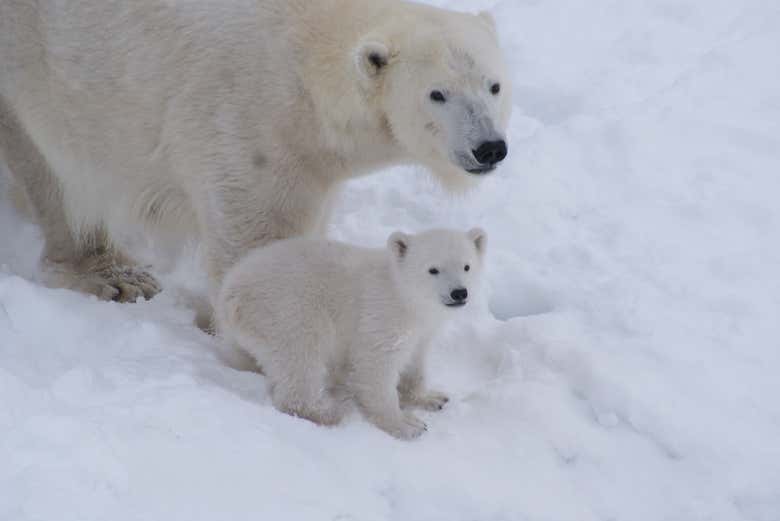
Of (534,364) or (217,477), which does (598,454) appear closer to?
(534,364)

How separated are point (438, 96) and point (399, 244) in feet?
1.88

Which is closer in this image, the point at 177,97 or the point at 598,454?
the point at 598,454

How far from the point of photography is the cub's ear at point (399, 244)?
153 inches

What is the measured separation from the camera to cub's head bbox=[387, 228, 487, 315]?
12.3ft

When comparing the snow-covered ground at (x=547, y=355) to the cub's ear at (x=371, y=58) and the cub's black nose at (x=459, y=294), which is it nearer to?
the cub's black nose at (x=459, y=294)

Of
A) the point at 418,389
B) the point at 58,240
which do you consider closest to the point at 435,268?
the point at 418,389

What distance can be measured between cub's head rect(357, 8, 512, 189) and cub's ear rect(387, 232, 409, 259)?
1.16 ft

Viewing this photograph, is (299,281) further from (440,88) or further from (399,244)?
(440,88)

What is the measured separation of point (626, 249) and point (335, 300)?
1.73 m

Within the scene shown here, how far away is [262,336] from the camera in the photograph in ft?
12.7

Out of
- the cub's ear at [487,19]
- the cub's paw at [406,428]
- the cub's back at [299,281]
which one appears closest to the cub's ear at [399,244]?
the cub's back at [299,281]

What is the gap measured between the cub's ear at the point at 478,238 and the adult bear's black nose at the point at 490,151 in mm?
300

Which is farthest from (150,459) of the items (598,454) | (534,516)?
(598,454)

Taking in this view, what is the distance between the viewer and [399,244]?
389 centimetres
